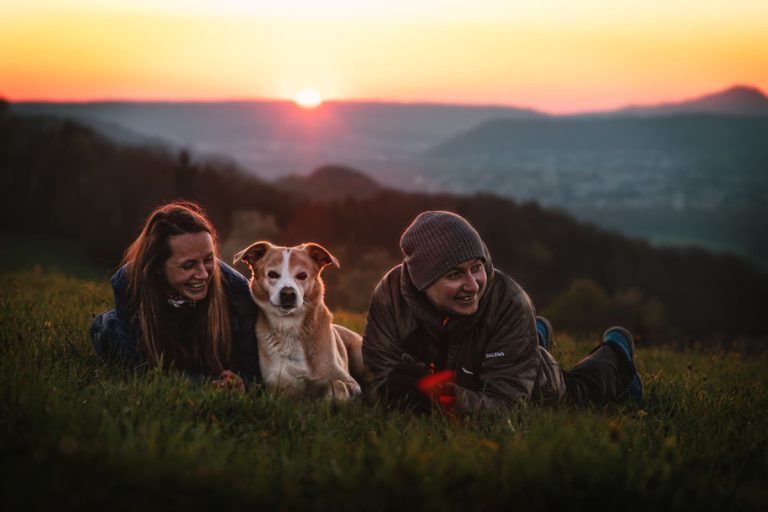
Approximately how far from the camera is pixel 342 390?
6.12 metres

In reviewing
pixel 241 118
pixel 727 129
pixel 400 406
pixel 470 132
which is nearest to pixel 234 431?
pixel 400 406

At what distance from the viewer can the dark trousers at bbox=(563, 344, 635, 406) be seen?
6457mm

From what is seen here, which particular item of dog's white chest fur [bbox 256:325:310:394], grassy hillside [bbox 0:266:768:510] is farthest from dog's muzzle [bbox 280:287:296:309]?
grassy hillside [bbox 0:266:768:510]

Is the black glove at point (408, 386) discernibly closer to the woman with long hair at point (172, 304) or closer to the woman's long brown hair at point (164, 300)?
the woman with long hair at point (172, 304)

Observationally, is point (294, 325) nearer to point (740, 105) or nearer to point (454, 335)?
point (454, 335)

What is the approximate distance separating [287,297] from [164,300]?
1078 mm

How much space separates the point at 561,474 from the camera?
12.7ft

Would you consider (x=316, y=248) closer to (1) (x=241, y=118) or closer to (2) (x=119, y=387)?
(2) (x=119, y=387)

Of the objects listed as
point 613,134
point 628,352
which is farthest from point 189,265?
point 613,134

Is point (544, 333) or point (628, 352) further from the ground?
point (544, 333)

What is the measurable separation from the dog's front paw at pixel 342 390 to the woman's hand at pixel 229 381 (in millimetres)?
732

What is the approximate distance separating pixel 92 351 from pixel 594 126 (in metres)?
179

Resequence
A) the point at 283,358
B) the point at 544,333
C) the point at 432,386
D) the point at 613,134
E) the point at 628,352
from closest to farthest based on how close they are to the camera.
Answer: the point at 432,386 < the point at 283,358 < the point at 628,352 < the point at 544,333 < the point at 613,134

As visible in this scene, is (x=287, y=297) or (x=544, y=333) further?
(x=544, y=333)
